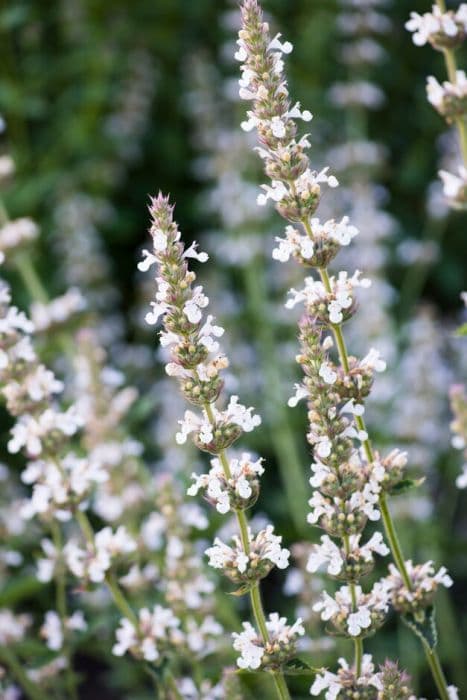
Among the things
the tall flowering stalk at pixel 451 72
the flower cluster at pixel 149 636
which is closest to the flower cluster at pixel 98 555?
the flower cluster at pixel 149 636

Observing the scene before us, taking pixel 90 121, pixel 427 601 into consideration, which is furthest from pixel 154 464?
pixel 427 601

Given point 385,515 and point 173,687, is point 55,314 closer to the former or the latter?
point 173,687

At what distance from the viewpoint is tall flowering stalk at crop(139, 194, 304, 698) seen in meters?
1.88

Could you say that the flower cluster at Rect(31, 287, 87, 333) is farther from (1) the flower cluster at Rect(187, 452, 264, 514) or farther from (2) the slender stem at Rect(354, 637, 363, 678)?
(2) the slender stem at Rect(354, 637, 363, 678)

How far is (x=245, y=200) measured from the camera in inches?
195

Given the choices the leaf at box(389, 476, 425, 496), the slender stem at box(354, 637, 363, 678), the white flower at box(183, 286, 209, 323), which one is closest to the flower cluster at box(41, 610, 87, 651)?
the slender stem at box(354, 637, 363, 678)

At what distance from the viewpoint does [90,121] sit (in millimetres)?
5344

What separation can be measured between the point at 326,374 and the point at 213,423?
0.26m

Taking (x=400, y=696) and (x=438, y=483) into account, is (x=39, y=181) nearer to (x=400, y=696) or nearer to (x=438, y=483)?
(x=438, y=483)

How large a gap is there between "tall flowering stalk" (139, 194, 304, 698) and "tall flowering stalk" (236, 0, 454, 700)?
0.40 feet

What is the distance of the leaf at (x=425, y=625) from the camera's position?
211 centimetres

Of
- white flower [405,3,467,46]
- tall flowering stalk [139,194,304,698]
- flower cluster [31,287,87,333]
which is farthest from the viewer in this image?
flower cluster [31,287,87,333]

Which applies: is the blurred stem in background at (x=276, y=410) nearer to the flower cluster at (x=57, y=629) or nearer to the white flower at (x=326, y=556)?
the flower cluster at (x=57, y=629)

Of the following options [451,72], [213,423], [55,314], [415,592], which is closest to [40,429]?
[213,423]
